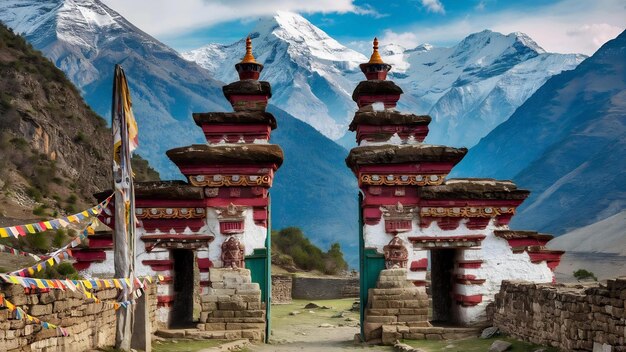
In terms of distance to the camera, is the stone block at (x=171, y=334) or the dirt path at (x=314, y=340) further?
the dirt path at (x=314, y=340)

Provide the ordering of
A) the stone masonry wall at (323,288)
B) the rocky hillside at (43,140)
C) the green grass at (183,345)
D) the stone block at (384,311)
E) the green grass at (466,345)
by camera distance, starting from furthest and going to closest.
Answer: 1. the rocky hillside at (43,140)
2. the stone masonry wall at (323,288)
3. the stone block at (384,311)
4. the green grass at (183,345)
5. the green grass at (466,345)

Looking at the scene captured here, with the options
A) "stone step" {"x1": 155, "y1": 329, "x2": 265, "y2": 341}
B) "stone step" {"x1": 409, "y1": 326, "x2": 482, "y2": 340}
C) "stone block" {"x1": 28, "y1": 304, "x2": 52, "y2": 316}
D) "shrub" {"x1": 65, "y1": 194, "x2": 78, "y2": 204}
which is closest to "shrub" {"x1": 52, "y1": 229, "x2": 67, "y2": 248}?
"shrub" {"x1": 65, "y1": 194, "x2": 78, "y2": 204}

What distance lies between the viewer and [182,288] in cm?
2344

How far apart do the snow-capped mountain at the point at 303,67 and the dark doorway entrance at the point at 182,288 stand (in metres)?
125

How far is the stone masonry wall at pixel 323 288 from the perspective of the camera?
162 feet

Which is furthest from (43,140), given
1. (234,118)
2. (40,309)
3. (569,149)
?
(569,149)

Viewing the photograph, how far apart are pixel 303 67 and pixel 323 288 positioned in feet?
379

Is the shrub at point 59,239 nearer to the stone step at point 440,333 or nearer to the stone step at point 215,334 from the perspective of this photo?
the stone step at point 215,334

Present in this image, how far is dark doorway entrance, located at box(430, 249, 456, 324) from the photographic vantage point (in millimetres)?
23797

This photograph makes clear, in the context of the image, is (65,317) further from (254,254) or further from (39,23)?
(39,23)

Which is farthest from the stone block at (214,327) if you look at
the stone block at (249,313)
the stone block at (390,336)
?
the stone block at (390,336)

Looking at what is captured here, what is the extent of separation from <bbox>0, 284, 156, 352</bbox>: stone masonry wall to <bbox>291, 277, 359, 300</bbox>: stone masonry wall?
35429mm

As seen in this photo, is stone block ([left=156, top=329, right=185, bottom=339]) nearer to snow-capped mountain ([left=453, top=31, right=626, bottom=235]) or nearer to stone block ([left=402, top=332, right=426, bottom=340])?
stone block ([left=402, top=332, right=426, bottom=340])

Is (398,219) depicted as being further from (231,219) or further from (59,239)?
(59,239)
